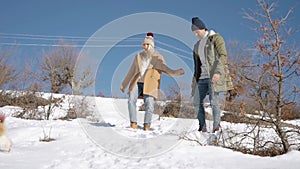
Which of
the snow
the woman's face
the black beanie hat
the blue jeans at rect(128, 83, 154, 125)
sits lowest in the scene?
the snow

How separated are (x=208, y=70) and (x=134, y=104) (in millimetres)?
1403

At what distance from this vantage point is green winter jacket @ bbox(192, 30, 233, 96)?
3563 mm

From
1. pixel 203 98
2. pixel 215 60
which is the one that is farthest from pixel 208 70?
pixel 203 98

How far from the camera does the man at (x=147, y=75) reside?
15.2 feet

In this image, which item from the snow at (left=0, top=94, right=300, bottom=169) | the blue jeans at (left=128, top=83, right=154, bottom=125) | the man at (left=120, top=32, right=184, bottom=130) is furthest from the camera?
the man at (left=120, top=32, right=184, bottom=130)

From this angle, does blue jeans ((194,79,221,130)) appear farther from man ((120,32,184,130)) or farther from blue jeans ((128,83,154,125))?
blue jeans ((128,83,154,125))

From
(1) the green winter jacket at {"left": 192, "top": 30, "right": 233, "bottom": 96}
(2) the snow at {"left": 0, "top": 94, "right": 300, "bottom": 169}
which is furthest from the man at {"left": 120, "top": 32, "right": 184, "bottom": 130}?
(2) the snow at {"left": 0, "top": 94, "right": 300, "bottom": 169}

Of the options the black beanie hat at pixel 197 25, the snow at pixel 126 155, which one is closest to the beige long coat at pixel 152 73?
the black beanie hat at pixel 197 25

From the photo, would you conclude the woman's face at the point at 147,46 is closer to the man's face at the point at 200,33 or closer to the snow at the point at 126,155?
the man's face at the point at 200,33

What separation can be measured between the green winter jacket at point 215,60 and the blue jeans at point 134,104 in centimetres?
80

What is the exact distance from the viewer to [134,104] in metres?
4.77

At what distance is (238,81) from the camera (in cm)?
289

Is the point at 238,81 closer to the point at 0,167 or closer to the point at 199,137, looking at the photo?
the point at 199,137

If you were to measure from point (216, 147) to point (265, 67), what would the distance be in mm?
844
